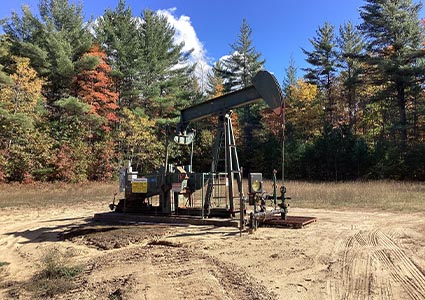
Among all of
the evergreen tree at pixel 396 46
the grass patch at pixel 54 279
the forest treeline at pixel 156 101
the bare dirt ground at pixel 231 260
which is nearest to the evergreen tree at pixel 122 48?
the forest treeline at pixel 156 101

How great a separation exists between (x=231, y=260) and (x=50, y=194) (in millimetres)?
16357

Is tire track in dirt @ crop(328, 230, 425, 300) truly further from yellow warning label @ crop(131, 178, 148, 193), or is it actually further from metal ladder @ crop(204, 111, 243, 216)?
yellow warning label @ crop(131, 178, 148, 193)

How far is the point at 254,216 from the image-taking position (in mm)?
7664

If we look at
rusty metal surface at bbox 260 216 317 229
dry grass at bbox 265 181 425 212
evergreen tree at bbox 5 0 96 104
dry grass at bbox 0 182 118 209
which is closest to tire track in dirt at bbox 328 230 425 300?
rusty metal surface at bbox 260 216 317 229

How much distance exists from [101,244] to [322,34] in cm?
3107

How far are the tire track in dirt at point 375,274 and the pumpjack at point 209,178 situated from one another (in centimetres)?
252

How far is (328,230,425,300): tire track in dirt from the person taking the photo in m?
4.09

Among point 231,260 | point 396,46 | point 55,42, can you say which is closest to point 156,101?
point 55,42

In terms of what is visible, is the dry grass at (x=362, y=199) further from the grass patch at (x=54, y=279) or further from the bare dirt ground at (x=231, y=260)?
the grass patch at (x=54, y=279)

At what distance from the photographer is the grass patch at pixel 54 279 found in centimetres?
460

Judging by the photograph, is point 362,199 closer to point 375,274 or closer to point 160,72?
point 375,274

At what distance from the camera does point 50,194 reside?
19.5m

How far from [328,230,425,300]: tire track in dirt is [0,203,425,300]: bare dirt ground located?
11mm

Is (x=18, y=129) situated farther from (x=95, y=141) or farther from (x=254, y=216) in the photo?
(x=254, y=216)
